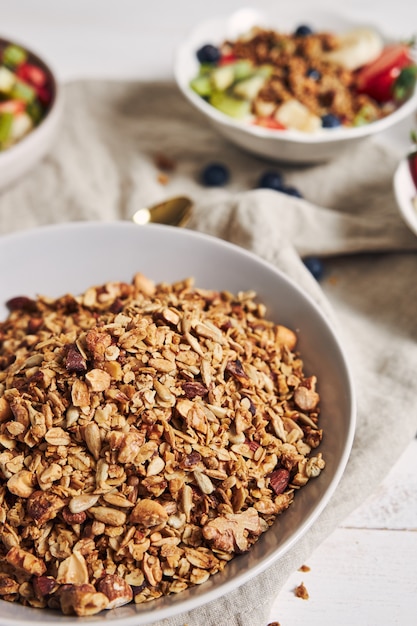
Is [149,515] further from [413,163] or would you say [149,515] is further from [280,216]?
[413,163]

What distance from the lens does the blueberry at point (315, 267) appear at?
1.69m

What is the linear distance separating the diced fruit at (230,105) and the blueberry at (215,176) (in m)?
0.15

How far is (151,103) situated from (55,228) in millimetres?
934

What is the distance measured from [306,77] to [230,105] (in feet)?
0.84

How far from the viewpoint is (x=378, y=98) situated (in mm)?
2092

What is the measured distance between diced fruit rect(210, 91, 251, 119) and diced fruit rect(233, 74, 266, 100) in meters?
0.02

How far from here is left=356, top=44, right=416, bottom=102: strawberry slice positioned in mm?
2020

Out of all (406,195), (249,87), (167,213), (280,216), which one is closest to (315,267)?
(280,216)

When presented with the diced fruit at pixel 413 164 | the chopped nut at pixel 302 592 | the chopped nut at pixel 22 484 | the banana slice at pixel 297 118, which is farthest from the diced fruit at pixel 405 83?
the chopped nut at pixel 22 484

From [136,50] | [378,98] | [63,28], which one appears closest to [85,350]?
[378,98]

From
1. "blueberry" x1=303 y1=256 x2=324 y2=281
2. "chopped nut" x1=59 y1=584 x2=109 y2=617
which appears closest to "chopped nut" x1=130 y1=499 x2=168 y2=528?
"chopped nut" x1=59 y1=584 x2=109 y2=617

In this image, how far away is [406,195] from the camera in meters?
1.67

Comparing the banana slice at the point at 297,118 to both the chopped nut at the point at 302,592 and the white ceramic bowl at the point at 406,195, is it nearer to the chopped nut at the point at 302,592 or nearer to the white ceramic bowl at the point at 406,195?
the white ceramic bowl at the point at 406,195

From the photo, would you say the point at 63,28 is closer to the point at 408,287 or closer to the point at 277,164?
the point at 277,164
